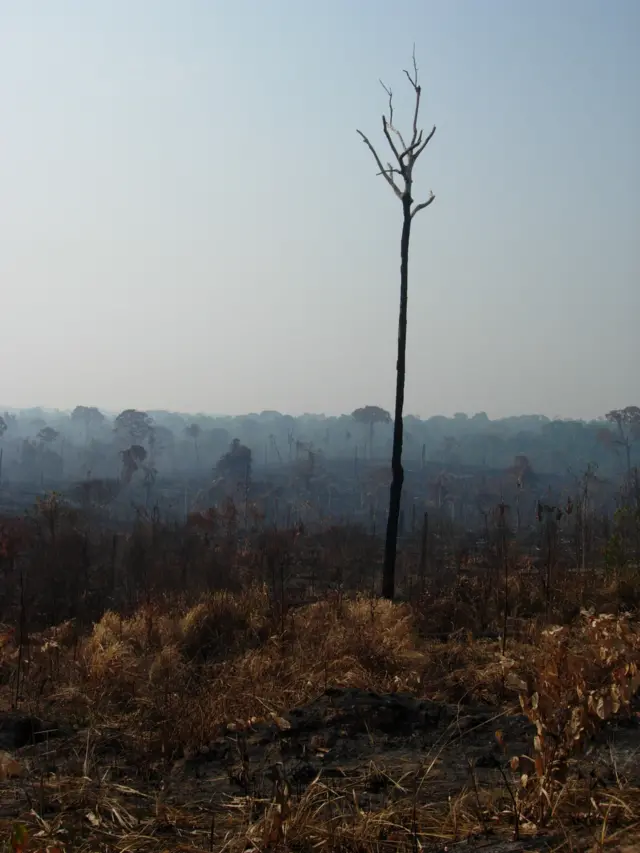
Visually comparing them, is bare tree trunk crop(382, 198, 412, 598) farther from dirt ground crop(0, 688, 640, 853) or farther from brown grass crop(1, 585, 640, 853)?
dirt ground crop(0, 688, 640, 853)

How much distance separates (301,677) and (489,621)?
145 inches

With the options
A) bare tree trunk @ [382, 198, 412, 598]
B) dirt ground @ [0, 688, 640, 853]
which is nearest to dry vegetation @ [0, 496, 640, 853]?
dirt ground @ [0, 688, 640, 853]

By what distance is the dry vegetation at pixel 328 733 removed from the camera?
3096 millimetres

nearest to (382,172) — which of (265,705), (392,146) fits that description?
(392,146)

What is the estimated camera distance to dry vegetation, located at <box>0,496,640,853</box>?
10.2ft

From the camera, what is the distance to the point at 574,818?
302 cm

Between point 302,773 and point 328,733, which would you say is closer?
point 302,773

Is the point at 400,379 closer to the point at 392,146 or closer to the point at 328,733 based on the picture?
the point at 392,146

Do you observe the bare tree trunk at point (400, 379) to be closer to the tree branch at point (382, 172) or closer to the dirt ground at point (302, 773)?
the tree branch at point (382, 172)

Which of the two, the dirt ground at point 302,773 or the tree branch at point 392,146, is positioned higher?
the tree branch at point 392,146

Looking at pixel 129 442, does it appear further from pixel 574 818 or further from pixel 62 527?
pixel 574 818

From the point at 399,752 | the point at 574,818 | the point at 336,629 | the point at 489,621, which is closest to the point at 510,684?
the point at 399,752

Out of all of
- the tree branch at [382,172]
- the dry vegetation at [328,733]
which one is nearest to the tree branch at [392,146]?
the tree branch at [382,172]

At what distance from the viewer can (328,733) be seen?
4539 mm
